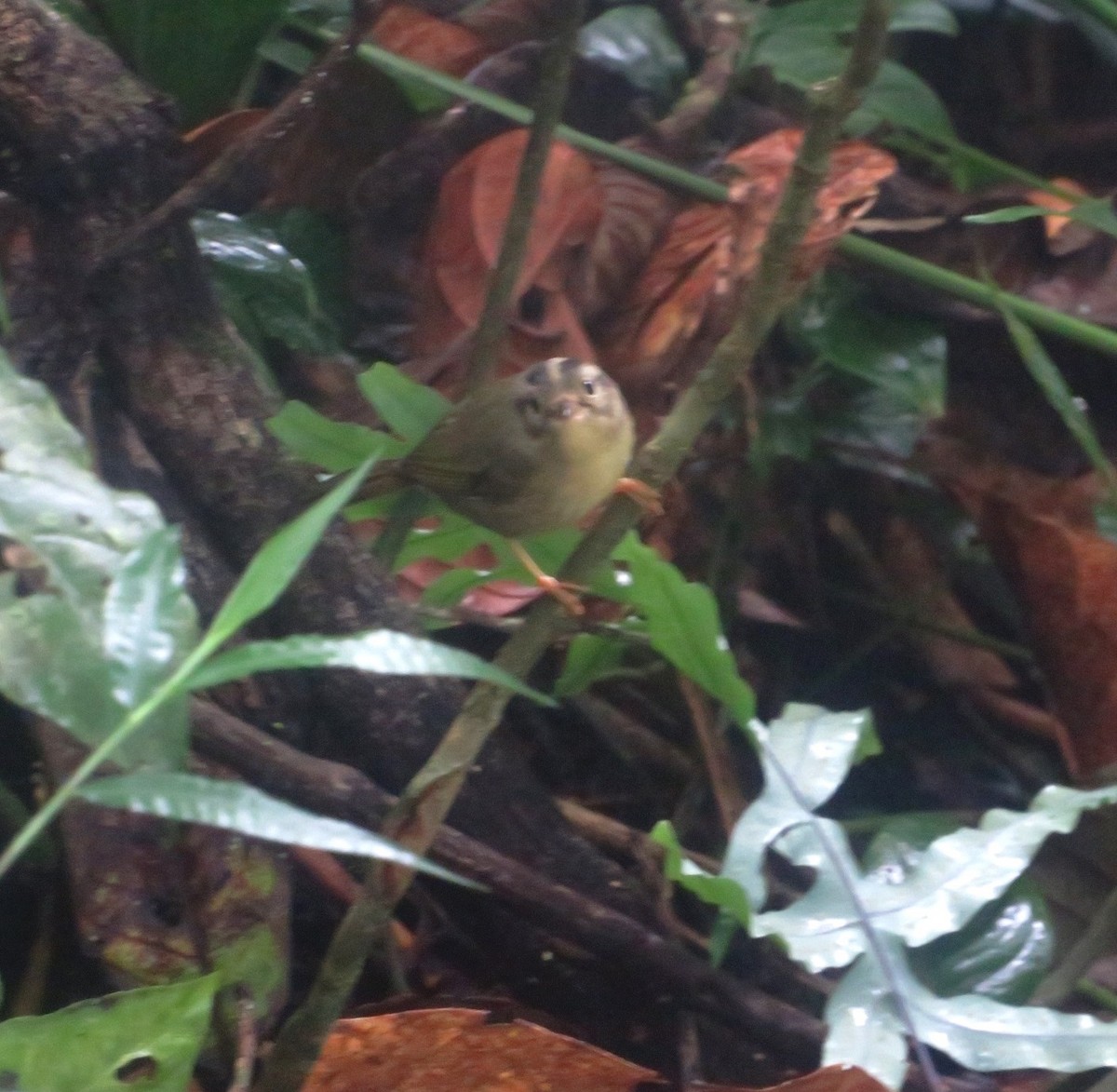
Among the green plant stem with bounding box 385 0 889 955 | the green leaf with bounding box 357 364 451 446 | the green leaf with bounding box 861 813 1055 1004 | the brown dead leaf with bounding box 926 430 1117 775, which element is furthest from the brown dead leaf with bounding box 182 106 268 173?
the green leaf with bounding box 861 813 1055 1004

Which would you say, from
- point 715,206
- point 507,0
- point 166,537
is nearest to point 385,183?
point 507,0

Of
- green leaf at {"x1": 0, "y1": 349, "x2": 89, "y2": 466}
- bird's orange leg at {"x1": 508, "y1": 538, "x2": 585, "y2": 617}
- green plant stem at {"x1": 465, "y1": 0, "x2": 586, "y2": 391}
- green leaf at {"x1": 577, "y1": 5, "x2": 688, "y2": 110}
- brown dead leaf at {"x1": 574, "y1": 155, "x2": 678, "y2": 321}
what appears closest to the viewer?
green leaf at {"x1": 0, "y1": 349, "x2": 89, "y2": 466}

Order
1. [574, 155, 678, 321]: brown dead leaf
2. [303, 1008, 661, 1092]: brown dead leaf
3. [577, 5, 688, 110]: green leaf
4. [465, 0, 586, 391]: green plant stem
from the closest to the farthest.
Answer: [303, 1008, 661, 1092]: brown dead leaf → [465, 0, 586, 391]: green plant stem → [574, 155, 678, 321]: brown dead leaf → [577, 5, 688, 110]: green leaf

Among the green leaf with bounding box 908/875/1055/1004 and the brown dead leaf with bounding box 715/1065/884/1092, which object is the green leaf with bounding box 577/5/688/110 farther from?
the brown dead leaf with bounding box 715/1065/884/1092

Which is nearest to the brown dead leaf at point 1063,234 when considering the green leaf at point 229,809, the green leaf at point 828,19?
the green leaf at point 828,19

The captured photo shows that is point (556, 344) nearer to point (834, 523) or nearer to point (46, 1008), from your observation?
point (834, 523)

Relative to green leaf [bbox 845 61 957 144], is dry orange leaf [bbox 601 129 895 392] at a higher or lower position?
lower

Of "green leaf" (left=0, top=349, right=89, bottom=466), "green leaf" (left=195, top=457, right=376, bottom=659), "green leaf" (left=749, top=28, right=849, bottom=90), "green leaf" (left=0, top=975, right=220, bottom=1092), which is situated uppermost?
"green leaf" (left=195, top=457, right=376, bottom=659)
